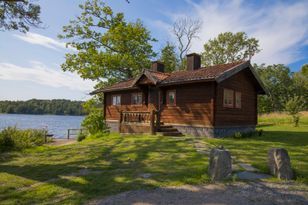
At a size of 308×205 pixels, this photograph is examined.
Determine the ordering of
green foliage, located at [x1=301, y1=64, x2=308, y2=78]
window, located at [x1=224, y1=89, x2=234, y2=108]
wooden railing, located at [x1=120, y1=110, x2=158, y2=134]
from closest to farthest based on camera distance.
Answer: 1. wooden railing, located at [x1=120, y1=110, x2=158, y2=134]
2. window, located at [x1=224, y1=89, x2=234, y2=108]
3. green foliage, located at [x1=301, y1=64, x2=308, y2=78]

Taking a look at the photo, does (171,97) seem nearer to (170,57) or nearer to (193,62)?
(193,62)

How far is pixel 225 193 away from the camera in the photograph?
18.6 feet

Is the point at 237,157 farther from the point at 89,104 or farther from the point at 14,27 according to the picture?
the point at 89,104

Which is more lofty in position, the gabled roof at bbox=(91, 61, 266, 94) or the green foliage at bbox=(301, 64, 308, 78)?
the green foliage at bbox=(301, 64, 308, 78)

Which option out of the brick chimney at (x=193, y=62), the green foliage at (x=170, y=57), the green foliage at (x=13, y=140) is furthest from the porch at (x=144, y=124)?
the green foliage at (x=170, y=57)

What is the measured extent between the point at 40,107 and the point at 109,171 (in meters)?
128

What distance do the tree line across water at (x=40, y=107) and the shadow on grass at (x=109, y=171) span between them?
366 ft

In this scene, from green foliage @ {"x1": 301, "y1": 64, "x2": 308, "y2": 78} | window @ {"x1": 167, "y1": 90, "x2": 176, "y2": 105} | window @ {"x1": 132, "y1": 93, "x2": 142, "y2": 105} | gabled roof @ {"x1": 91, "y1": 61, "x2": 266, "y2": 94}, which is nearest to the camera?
gabled roof @ {"x1": 91, "y1": 61, "x2": 266, "y2": 94}

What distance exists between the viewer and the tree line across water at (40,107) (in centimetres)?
11912

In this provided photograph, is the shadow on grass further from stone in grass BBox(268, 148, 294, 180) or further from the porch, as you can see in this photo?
the porch

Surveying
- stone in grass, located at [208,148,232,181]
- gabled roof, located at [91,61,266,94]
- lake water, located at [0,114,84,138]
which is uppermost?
gabled roof, located at [91,61,266,94]

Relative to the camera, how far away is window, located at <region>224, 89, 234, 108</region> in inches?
671

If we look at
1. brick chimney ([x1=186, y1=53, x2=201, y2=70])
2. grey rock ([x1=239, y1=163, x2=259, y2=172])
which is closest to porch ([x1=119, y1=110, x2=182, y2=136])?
brick chimney ([x1=186, y1=53, x2=201, y2=70])

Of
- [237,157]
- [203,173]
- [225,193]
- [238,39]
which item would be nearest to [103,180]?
[203,173]
